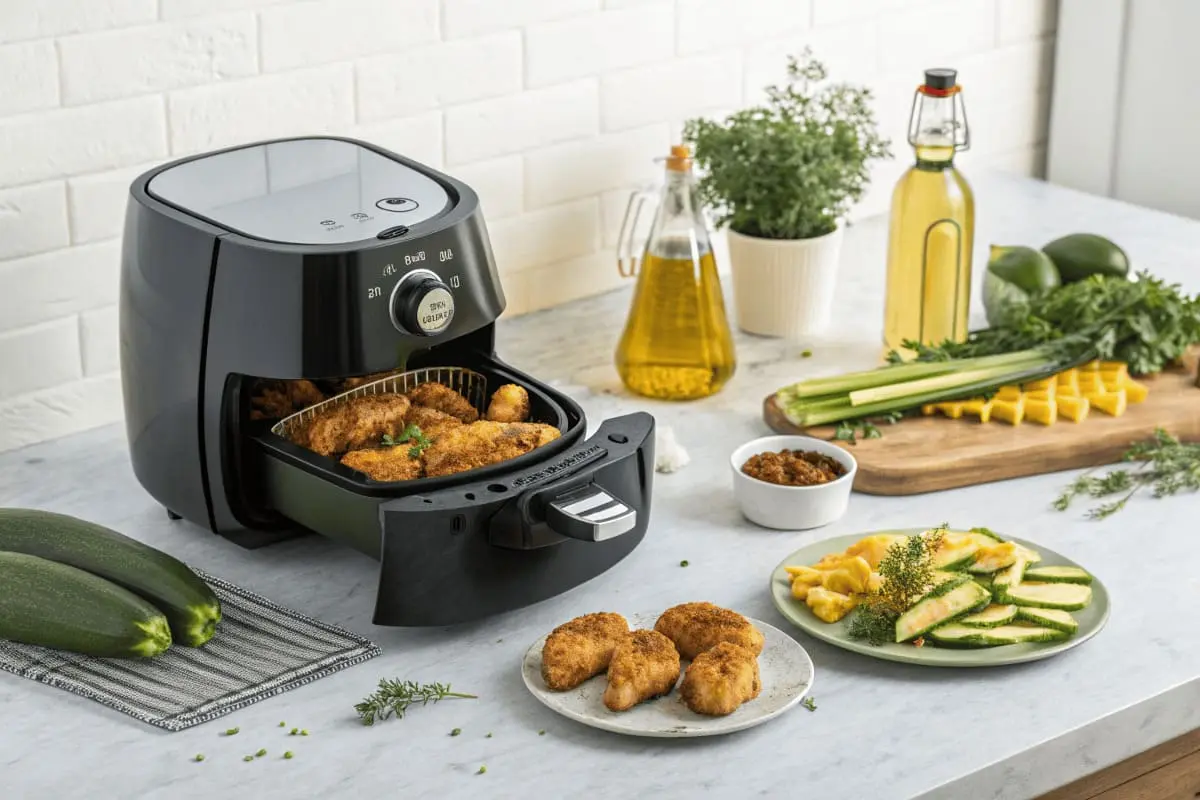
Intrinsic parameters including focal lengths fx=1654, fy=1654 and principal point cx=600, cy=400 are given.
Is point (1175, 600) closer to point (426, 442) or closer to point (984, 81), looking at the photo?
point (426, 442)

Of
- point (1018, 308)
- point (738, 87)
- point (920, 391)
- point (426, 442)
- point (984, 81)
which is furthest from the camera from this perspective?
point (984, 81)

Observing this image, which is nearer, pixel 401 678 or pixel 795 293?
pixel 401 678

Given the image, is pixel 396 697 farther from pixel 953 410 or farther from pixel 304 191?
pixel 953 410

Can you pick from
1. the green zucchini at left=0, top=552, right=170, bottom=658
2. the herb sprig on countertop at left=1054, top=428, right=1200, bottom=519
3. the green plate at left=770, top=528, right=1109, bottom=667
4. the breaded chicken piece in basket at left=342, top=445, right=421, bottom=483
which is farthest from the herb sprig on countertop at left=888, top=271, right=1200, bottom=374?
the green zucchini at left=0, top=552, right=170, bottom=658

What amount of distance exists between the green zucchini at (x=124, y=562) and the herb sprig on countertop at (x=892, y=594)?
50cm

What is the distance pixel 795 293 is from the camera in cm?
192

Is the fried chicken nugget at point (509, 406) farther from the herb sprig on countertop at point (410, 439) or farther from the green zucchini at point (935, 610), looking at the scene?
the green zucchini at point (935, 610)

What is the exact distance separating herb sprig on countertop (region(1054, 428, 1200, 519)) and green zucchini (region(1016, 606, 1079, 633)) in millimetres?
244

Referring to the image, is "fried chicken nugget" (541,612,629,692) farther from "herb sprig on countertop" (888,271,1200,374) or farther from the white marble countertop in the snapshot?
"herb sprig on countertop" (888,271,1200,374)

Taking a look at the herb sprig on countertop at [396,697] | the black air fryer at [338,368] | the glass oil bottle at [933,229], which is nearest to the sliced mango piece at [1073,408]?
the glass oil bottle at [933,229]

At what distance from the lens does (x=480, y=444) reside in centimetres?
135

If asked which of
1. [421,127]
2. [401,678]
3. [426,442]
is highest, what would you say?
[421,127]

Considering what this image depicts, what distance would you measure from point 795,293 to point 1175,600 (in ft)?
2.21

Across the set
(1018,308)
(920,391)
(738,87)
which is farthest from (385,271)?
(738,87)
